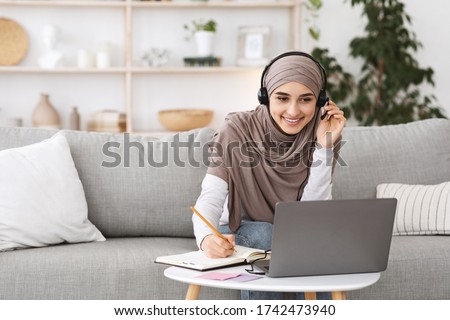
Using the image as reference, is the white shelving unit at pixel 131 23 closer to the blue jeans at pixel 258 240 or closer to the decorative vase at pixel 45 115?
the decorative vase at pixel 45 115

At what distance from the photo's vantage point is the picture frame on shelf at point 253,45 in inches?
191

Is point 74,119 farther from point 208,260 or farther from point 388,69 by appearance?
point 208,260

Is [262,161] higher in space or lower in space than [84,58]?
lower

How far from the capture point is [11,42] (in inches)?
188

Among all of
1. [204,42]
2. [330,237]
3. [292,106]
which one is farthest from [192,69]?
[330,237]

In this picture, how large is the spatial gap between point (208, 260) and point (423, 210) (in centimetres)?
121

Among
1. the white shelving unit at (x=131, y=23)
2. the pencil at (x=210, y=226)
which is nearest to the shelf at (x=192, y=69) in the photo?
the white shelving unit at (x=131, y=23)

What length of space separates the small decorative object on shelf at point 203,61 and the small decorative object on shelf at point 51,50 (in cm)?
85

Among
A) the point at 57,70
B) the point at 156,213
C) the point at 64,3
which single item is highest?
the point at 64,3

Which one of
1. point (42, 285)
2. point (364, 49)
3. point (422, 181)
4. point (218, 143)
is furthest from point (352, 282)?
point (364, 49)

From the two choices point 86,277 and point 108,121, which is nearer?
point 86,277

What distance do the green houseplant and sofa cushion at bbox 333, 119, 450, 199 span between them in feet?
5.78

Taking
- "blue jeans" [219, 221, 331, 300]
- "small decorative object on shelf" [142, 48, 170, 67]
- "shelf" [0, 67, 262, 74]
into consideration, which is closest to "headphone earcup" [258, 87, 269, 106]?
"blue jeans" [219, 221, 331, 300]

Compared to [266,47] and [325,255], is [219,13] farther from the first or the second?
[325,255]
